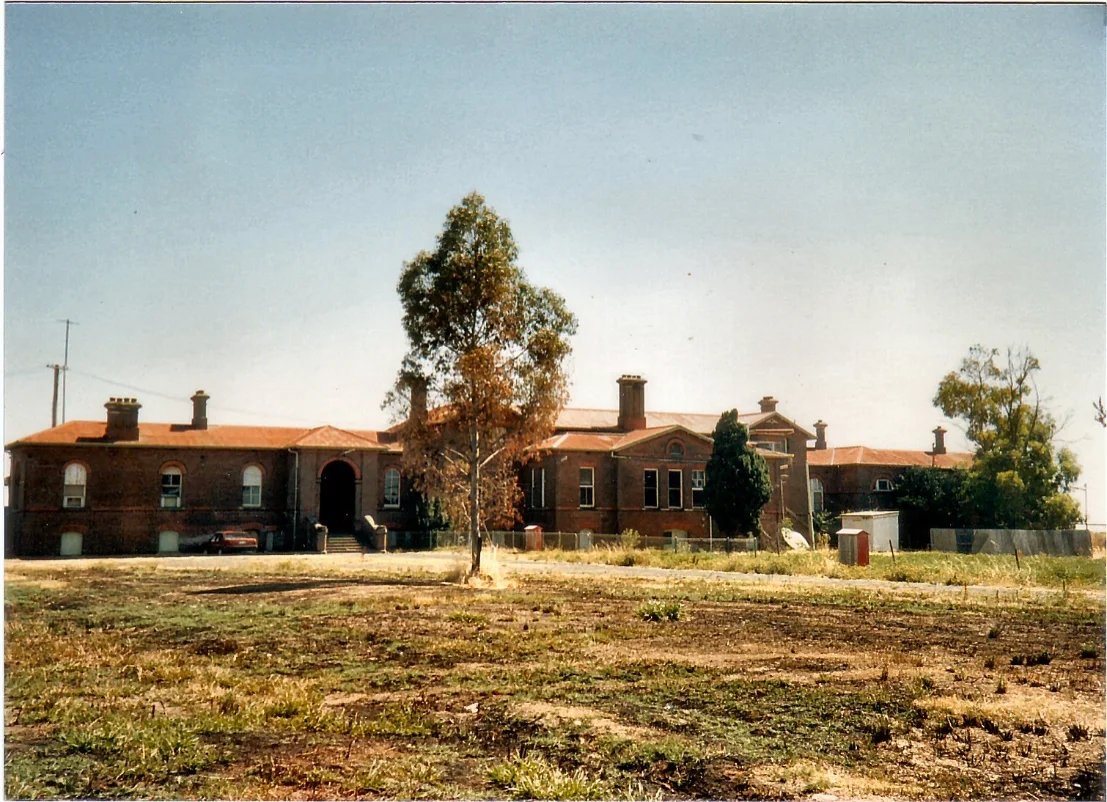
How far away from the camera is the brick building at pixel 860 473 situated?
5641cm

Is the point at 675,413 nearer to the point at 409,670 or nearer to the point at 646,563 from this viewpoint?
the point at 646,563

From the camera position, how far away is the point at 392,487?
158ft

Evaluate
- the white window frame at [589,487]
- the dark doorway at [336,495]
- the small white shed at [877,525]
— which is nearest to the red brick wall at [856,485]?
the small white shed at [877,525]

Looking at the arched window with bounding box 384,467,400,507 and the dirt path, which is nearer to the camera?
the dirt path

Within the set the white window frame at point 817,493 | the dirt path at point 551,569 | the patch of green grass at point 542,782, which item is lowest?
the dirt path at point 551,569

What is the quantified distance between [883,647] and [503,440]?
14.9 m

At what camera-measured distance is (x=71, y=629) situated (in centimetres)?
1381

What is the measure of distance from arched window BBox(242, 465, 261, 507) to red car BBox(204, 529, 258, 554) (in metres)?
2.41

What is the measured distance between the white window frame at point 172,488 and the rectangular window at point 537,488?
17711 millimetres

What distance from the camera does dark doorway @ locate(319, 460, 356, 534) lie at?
50.4 meters

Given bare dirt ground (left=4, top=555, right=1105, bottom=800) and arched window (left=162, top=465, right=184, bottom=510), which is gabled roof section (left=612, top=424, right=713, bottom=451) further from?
bare dirt ground (left=4, top=555, right=1105, bottom=800)

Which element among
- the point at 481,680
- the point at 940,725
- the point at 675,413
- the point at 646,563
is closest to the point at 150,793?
the point at 481,680

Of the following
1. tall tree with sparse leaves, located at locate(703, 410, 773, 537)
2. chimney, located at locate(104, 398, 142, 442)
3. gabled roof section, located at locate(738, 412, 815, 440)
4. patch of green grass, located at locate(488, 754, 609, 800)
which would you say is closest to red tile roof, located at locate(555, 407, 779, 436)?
gabled roof section, located at locate(738, 412, 815, 440)

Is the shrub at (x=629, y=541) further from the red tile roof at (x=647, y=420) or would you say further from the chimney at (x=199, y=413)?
the chimney at (x=199, y=413)
